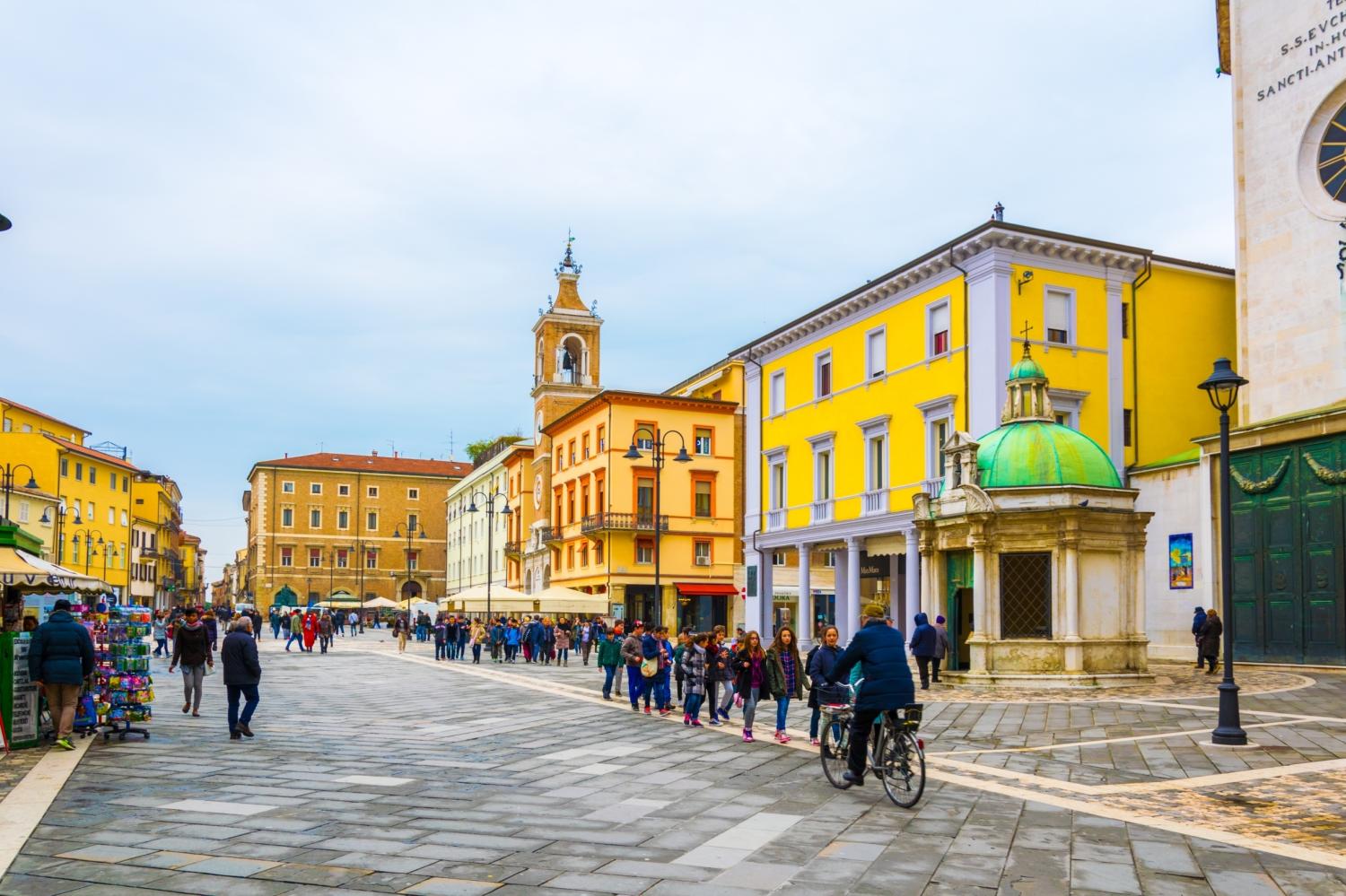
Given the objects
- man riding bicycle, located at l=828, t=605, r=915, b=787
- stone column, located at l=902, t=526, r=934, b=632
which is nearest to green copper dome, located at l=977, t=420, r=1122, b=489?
stone column, located at l=902, t=526, r=934, b=632

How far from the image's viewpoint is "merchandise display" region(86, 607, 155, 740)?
14.5 m

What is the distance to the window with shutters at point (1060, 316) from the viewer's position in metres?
32.1

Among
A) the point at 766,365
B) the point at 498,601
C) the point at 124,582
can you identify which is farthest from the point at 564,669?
the point at 124,582

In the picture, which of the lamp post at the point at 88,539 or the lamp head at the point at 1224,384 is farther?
the lamp post at the point at 88,539

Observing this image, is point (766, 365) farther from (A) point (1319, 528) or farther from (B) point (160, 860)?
(B) point (160, 860)

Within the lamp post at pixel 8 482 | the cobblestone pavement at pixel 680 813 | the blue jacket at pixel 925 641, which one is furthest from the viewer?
the lamp post at pixel 8 482

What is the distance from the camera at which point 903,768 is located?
9.89 metres

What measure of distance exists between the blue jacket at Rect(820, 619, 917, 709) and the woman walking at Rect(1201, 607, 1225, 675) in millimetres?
16613

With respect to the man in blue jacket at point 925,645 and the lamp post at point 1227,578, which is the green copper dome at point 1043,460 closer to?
the man in blue jacket at point 925,645

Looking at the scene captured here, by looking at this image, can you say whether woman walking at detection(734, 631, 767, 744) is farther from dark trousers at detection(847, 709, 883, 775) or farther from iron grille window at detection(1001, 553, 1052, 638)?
iron grille window at detection(1001, 553, 1052, 638)

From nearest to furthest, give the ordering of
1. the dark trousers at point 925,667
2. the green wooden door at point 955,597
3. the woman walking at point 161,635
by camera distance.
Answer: the dark trousers at point 925,667, the green wooden door at point 955,597, the woman walking at point 161,635

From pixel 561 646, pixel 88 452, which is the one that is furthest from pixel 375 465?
pixel 561 646

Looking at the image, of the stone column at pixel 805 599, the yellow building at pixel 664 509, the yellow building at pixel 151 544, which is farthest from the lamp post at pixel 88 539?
the stone column at pixel 805 599

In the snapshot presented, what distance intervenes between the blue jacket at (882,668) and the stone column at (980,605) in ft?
40.4
